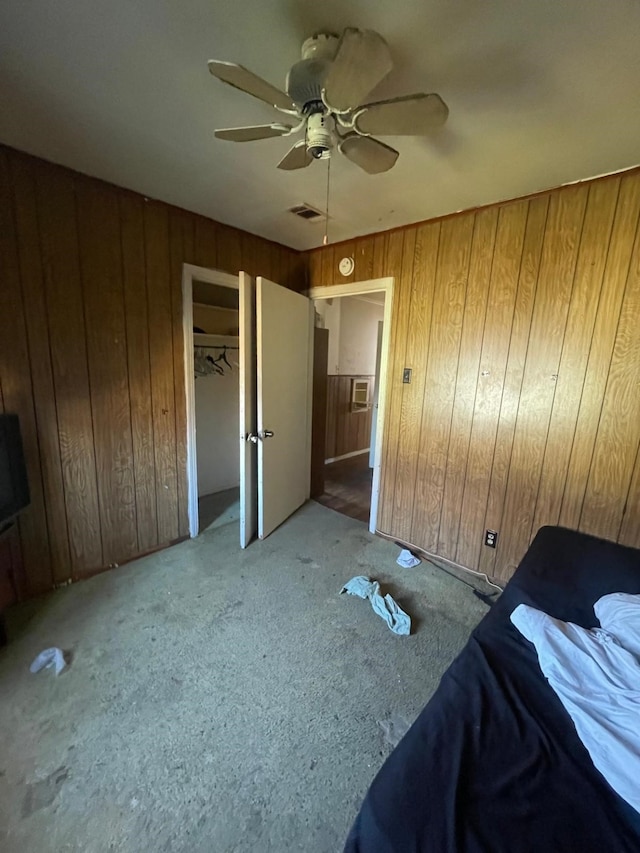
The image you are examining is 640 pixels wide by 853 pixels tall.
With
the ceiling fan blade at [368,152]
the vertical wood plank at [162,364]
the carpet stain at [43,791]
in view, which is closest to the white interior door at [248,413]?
the vertical wood plank at [162,364]

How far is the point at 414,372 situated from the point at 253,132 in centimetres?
182

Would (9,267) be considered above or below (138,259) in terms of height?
below

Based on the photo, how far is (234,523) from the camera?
3.23 m

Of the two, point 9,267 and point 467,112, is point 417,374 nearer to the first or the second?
point 467,112

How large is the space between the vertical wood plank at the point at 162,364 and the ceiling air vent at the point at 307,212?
2.85ft

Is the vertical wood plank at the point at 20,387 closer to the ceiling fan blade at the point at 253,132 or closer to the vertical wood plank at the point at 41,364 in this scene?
the vertical wood plank at the point at 41,364

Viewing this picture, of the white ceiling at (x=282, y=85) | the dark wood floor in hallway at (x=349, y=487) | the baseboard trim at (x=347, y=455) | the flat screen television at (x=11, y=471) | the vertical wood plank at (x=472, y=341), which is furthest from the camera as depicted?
the baseboard trim at (x=347, y=455)

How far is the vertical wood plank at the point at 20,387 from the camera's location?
6.10 feet

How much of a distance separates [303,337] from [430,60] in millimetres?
2082

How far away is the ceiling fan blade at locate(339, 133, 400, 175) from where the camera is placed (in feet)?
4.47

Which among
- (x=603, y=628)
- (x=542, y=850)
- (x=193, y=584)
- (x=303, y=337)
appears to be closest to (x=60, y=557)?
(x=193, y=584)

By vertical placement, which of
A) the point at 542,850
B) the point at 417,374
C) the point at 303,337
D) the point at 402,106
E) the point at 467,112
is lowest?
the point at 542,850

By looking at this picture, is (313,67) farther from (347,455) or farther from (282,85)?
(347,455)

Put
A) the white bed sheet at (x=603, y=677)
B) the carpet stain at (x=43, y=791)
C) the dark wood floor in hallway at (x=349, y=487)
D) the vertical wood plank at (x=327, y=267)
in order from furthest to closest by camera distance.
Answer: the dark wood floor in hallway at (x=349, y=487)
the vertical wood plank at (x=327, y=267)
the carpet stain at (x=43, y=791)
the white bed sheet at (x=603, y=677)
